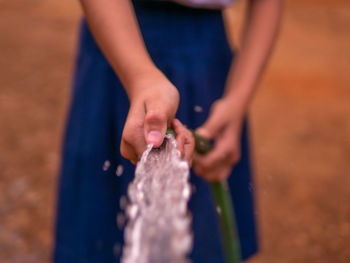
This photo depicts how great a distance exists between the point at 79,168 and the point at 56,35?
8.02 ft

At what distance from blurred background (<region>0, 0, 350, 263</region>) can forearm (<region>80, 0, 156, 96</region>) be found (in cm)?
106

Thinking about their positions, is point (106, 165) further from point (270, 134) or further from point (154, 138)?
point (270, 134)

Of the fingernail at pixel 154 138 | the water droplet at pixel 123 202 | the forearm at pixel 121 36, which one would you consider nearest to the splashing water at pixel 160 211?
the fingernail at pixel 154 138

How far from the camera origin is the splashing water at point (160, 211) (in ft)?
1.04

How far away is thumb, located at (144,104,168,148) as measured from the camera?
1.39 feet

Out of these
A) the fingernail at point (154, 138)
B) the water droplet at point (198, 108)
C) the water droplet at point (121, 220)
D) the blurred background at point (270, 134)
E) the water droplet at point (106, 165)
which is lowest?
the blurred background at point (270, 134)

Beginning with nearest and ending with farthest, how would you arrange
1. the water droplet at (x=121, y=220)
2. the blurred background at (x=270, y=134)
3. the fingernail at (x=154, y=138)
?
the fingernail at (x=154, y=138)
the water droplet at (x=121, y=220)
the blurred background at (x=270, y=134)

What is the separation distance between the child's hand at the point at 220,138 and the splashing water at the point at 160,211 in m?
0.28

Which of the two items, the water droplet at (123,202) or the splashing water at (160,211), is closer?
the splashing water at (160,211)

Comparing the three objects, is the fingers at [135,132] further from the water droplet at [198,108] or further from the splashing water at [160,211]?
the water droplet at [198,108]

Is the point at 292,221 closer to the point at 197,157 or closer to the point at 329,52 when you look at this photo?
the point at 197,157

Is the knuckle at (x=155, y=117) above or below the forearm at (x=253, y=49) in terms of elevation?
above

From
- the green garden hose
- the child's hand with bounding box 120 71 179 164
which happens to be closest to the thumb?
the child's hand with bounding box 120 71 179 164

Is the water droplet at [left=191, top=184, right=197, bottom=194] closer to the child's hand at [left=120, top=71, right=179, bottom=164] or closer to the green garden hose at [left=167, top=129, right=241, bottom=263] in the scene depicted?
the green garden hose at [left=167, top=129, right=241, bottom=263]
